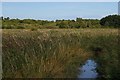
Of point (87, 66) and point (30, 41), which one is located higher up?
point (30, 41)

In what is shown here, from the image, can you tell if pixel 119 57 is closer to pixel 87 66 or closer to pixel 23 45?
pixel 87 66

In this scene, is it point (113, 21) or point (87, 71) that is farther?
point (113, 21)

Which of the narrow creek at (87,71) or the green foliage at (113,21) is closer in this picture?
the narrow creek at (87,71)

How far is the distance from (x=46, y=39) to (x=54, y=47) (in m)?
0.55

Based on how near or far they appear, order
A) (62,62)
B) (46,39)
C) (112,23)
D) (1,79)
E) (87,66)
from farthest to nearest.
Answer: (112,23), (87,66), (46,39), (62,62), (1,79)

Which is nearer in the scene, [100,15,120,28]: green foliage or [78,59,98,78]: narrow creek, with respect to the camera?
[78,59,98,78]: narrow creek

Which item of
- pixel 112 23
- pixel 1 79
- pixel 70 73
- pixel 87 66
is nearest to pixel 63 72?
pixel 70 73

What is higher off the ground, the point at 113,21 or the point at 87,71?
the point at 113,21

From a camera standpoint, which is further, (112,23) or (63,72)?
(112,23)

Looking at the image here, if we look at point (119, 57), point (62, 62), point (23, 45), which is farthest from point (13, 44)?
point (119, 57)

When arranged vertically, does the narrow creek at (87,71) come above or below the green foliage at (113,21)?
below

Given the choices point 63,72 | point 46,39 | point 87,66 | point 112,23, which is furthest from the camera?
point 112,23

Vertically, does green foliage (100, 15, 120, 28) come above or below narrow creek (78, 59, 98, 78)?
above

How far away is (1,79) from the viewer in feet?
26.5
